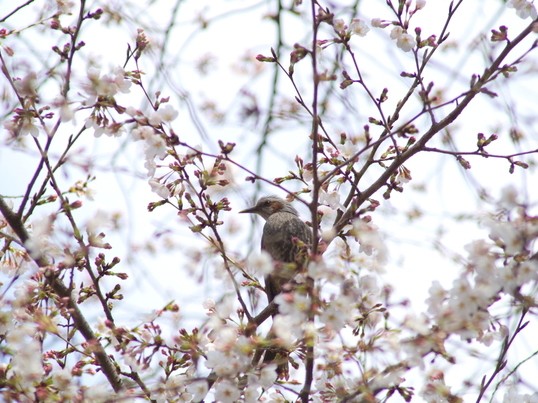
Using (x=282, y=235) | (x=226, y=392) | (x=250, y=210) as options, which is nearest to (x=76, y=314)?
(x=226, y=392)

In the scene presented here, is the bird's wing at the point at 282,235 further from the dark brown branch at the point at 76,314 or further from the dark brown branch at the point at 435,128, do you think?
the dark brown branch at the point at 76,314

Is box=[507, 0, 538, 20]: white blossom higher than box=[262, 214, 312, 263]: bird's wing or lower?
lower

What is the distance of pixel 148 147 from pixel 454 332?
149 cm

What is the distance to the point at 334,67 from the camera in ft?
16.5

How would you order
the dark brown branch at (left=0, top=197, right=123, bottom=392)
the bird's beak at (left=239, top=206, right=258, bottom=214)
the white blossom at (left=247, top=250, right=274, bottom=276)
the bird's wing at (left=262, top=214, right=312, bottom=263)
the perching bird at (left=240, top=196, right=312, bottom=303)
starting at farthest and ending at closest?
1. the bird's beak at (left=239, top=206, right=258, bottom=214)
2. the bird's wing at (left=262, top=214, right=312, bottom=263)
3. the perching bird at (left=240, top=196, right=312, bottom=303)
4. the dark brown branch at (left=0, top=197, right=123, bottom=392)
5. the white blossom at (left=247, top=250, right=274, bottom=276)

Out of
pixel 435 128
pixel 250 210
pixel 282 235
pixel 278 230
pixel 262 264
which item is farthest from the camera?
pixel 250 210

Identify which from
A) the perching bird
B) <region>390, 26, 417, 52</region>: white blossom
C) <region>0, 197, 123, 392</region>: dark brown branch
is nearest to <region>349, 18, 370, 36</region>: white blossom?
<region>390, 26, 417, 52</region>: white blossom

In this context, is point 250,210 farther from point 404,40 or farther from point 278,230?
point 404,40

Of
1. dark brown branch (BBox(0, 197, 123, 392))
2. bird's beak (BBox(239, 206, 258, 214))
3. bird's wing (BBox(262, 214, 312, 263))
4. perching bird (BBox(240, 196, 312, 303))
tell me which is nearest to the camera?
dark brown branch (BBox(0, 197, 123, 392))

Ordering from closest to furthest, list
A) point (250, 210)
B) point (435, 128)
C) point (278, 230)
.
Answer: point (435, 128) < point (278, 230) < point (250, 210)

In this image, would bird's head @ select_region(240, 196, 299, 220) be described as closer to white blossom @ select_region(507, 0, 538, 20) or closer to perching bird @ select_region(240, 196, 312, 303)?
perching bird @ select_region(240, 196, 312, 303)

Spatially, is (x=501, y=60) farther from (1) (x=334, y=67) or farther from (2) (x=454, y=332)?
(1) (x=334, y=67)

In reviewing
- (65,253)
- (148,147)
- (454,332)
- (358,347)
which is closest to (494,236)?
(454,332)

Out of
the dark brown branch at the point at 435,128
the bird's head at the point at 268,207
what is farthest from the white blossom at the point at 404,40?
the bird's head at the point at 268,207
